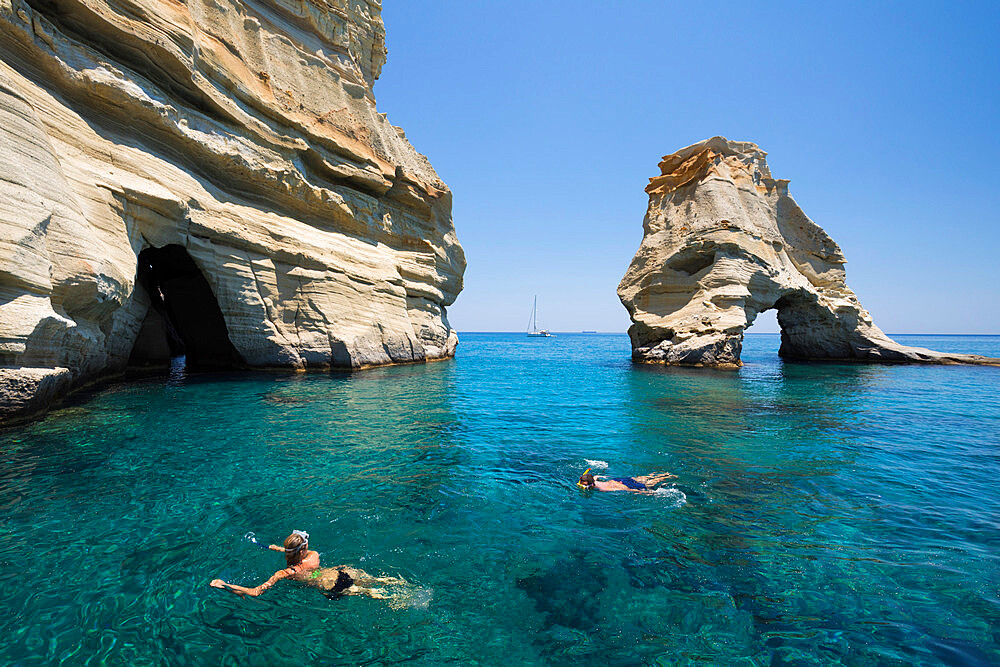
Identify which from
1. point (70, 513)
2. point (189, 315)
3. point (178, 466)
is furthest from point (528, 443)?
point (189, 315)

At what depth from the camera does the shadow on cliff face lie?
59.2 feet

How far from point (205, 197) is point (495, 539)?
53.5 feet

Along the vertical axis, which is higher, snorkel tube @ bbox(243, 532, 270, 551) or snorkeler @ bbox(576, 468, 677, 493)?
snorkeler @ bbox(576, 468, 677, 493)

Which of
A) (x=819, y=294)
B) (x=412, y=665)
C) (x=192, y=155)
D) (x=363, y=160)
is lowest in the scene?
(x=412, y=665)

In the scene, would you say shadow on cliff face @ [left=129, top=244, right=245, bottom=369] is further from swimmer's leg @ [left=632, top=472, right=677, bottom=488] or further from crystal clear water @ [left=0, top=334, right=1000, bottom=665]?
swimmer's leg @ [left=632, top=472, right=677, bottom=488]

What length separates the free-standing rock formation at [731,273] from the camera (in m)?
27.3

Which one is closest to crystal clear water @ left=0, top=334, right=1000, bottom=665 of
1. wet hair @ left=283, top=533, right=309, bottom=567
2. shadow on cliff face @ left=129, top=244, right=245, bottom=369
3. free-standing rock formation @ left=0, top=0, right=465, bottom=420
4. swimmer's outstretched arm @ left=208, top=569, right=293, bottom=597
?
swimmer's outstretched arm @ left=208, top=569, right=293, bottom=597

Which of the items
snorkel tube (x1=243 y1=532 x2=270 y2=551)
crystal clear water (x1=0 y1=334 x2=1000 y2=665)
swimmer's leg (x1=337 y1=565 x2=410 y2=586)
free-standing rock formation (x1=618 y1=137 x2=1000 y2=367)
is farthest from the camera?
free-standing rock formation (x1=618 y1=137 x2=1000 y2=367)

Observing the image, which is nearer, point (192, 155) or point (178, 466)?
point (178, 466)

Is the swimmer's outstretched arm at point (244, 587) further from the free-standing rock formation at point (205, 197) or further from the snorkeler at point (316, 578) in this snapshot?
the free-standing rock formation at point (205, 197)

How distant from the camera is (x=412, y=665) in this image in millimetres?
3332

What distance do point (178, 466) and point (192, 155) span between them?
13.2 metres

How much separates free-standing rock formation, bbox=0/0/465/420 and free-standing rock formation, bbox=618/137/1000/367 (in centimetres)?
1501

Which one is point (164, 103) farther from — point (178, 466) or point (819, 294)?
point (819, 294)
